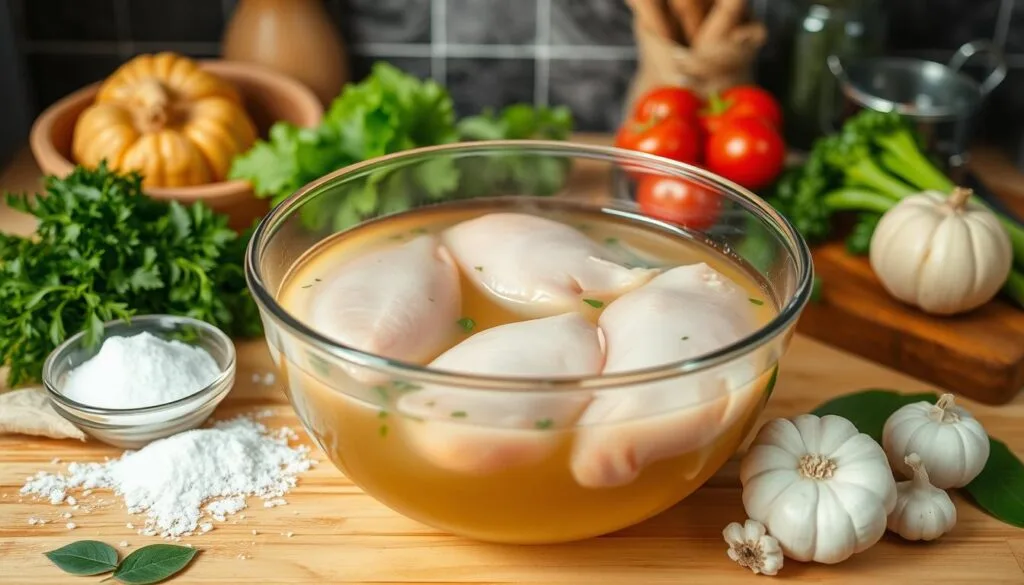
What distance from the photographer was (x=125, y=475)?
4.22 feet

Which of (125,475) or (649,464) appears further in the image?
(125,475)

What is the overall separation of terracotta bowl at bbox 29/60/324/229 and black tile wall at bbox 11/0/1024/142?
24 cm

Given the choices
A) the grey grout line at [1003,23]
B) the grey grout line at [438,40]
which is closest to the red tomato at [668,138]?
the grey grout line at [438,40]

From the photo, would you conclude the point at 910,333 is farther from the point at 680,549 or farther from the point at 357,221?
the point at 357,221

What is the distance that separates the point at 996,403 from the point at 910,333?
143 mm

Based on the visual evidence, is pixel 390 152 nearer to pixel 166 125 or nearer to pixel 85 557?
pixel 166 125

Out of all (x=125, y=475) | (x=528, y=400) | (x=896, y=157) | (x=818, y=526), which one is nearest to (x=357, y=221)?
(x=125, y=475)

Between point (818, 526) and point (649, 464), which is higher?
point (649, 464)

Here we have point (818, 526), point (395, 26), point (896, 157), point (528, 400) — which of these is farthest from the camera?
point (395, 26)

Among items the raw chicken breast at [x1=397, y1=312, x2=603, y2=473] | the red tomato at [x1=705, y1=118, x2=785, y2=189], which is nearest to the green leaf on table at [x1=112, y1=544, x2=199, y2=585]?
the raw chicken breast at [x1=397, y1=312, x2=603, y2=473]

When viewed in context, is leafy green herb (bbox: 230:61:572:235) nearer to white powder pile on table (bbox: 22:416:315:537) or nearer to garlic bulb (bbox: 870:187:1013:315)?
white powder pile on table (bbox: 22:416:315:537)

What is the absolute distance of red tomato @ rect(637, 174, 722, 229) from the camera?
1.36 m

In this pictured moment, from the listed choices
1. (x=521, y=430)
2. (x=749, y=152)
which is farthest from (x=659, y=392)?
(x=749, y=152)

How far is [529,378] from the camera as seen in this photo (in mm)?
937
